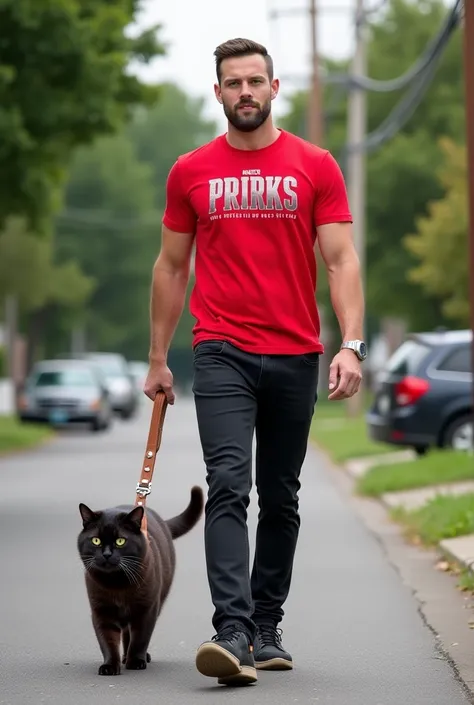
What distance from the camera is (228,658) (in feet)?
20.9

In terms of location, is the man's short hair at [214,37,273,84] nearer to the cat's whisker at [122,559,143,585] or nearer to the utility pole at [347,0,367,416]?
the cat's whisker at [122,559,143,585]

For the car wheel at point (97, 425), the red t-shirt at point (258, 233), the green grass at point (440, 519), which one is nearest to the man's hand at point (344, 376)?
the red t-shirt at point (258, 233)

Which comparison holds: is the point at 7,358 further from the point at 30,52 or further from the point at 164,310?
the point at 164,310

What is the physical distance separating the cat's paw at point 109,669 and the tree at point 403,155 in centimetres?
4765

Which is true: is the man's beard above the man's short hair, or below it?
below

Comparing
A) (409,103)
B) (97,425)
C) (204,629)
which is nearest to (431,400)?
(409,103)

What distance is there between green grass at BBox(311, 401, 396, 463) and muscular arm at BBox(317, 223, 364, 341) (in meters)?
16.5

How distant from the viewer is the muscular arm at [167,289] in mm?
6918

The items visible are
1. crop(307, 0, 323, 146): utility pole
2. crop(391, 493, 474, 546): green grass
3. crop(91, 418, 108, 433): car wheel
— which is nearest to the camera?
crop(391, 493, 474, 546): green grass

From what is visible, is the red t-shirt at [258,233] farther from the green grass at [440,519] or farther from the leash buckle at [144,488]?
the green grass at [440,519]

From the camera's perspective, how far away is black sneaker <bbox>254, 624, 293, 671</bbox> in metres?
7.02

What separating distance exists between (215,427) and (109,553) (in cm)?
60

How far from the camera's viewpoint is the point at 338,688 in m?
6.73

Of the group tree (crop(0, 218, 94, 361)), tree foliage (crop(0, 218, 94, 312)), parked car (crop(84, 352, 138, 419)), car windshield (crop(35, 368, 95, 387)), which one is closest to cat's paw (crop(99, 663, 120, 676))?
car windshield (crop(35, 368, 95, 387))
